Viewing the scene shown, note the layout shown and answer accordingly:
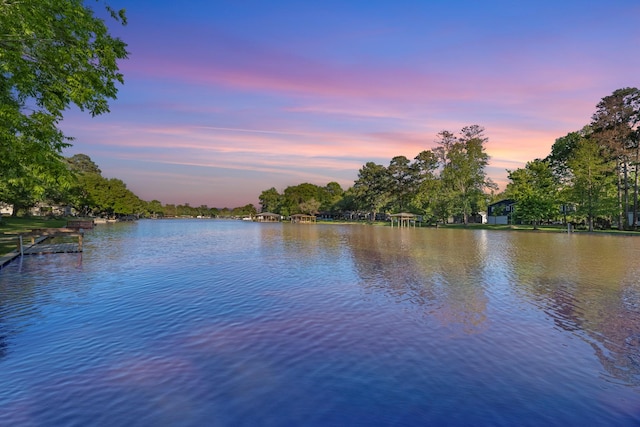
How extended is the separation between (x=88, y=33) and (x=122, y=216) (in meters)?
130

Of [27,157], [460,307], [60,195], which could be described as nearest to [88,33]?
[27,157]

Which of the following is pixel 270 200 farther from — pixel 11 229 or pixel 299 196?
pixel 11 229

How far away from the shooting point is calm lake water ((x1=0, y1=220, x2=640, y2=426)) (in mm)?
5324

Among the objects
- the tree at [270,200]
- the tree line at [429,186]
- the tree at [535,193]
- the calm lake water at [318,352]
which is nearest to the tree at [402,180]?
the tree line at [429,186]

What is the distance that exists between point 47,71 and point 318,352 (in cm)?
1295

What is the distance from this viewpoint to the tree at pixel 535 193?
6050cm

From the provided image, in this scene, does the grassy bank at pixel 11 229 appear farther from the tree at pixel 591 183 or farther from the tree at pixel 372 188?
the tree at pixel 372 188

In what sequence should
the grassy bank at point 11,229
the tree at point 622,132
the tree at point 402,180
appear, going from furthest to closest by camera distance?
the tree at point 402,180, the tree at point 622,132, the grassy bank at point 11,229

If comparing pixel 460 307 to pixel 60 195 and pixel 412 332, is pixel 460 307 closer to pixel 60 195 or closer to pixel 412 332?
pixel 412 332

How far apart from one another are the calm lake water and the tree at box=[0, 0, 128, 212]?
509cm

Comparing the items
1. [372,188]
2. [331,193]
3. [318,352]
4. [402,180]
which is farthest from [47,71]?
[331,193]

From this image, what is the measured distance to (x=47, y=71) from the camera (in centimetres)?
1184

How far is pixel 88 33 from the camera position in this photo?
12.6 meters

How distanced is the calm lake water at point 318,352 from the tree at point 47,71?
16.7ft
